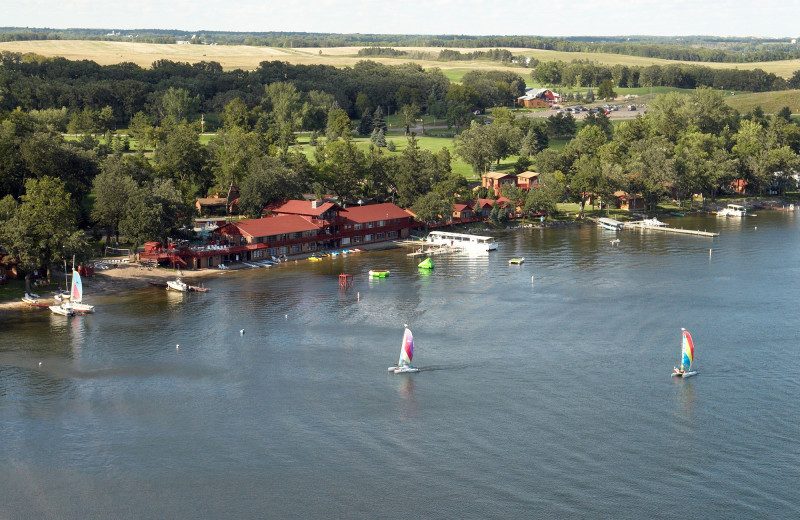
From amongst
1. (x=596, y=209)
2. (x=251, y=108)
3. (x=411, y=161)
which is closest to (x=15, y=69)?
(x=251, y=108)

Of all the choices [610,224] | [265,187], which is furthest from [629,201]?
[265,187]

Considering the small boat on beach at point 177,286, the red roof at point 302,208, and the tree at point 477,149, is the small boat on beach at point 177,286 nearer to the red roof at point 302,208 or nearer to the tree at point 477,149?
the red roof at point 302,208

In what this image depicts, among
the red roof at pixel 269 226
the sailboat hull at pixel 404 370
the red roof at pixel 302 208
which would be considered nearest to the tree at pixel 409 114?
the red roof at pixel 302 208

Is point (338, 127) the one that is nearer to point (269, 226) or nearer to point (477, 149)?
point (477, 149)

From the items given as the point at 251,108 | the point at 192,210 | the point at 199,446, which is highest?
the point at 251,108

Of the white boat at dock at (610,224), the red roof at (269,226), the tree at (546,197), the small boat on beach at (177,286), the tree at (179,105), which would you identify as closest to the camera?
the small boat on beach at (177,286)

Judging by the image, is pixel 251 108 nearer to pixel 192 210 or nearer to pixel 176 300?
pixel 192 210

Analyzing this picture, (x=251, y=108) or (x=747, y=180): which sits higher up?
(x=251, y=108)
